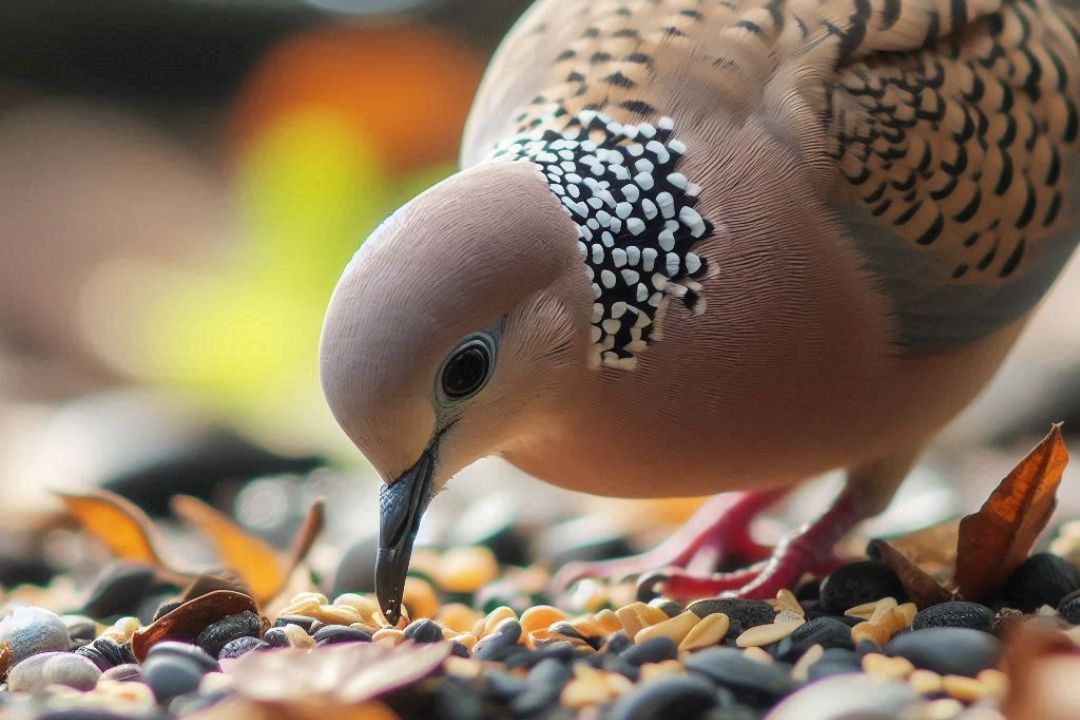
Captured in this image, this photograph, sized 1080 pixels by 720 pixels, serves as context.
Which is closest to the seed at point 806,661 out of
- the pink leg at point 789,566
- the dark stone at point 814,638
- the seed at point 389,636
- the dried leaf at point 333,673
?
the dark stone at point 814,638

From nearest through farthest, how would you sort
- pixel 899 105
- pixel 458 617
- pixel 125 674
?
pixel 125 674
pixel 899 105
pixel 458 617

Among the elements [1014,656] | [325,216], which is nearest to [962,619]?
[1014,656]

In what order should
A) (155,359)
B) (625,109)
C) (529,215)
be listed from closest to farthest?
(529,215) → (625,109) → (155,359)

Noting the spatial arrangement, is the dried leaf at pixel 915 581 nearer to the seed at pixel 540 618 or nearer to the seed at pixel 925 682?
the seed at pixel 925 682

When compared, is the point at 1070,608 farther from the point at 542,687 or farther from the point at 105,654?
the point at 105,654

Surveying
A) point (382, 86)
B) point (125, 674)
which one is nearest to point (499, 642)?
point (125, 674)

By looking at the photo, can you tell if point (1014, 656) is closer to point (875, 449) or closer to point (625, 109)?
point (875, 449)
